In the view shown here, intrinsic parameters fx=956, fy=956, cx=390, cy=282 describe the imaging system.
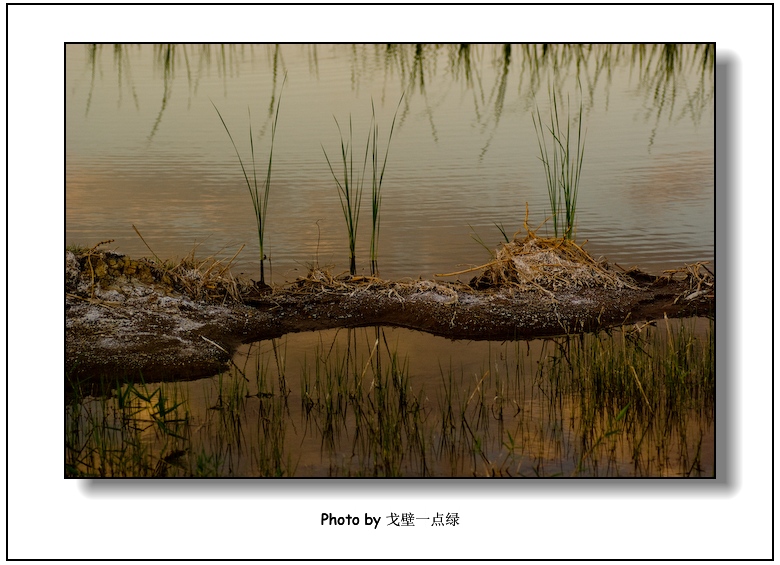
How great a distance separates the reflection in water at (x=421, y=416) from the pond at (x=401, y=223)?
0.01 metres

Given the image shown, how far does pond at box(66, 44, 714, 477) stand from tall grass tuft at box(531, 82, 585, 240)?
0.06 metres

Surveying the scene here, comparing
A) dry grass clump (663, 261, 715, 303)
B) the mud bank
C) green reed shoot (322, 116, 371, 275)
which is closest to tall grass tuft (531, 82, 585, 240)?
the mud bank

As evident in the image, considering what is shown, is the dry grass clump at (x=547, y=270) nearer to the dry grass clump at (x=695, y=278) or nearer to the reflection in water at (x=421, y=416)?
the dry grass clump at (x=695, y=278)

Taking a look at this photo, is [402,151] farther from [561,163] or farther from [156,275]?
[156,275]

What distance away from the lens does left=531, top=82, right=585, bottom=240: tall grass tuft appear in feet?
15.3

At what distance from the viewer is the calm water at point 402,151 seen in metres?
4.39

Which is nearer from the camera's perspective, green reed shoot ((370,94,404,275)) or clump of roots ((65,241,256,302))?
clump of roots ((65,241,256,302))

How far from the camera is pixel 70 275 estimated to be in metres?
4.21

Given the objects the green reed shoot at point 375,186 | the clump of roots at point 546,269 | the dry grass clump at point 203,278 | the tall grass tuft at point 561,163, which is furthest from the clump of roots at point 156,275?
the tall grass tuft at point 561,163

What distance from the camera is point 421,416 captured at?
3.61 m

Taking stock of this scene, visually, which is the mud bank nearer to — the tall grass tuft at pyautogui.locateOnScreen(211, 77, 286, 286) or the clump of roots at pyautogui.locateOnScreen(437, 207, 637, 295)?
the clump of roots at pyautogui.locateOnScreen(437, 207, 637, 295)
